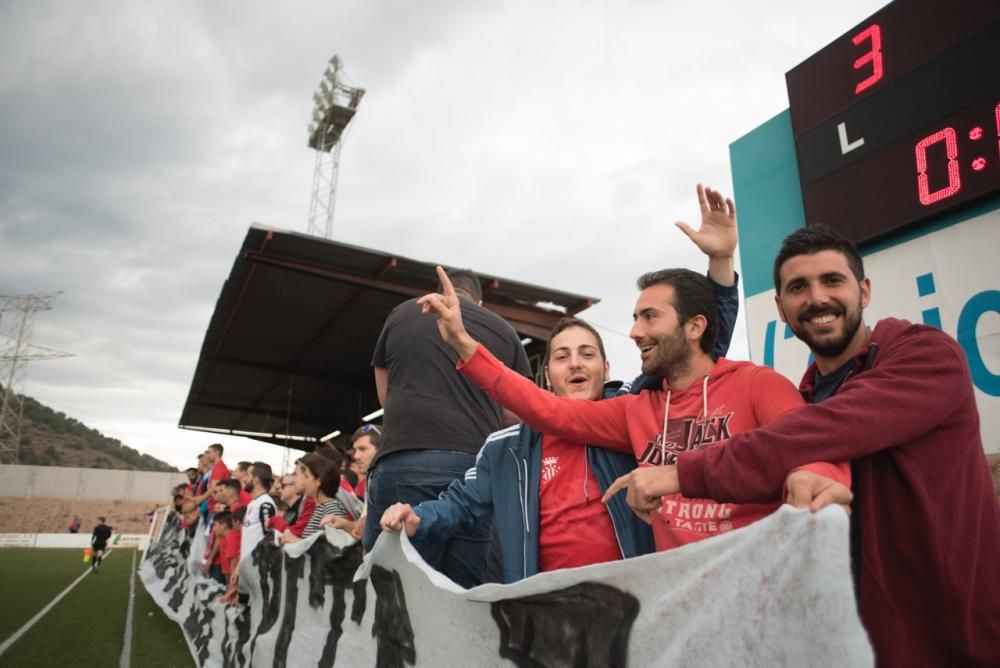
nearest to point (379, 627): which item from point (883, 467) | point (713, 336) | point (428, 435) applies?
point (428, 435)

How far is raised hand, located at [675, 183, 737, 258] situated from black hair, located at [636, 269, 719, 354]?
0.13 metres

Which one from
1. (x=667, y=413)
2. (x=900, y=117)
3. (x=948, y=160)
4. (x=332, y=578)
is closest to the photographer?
(x=667, y=413)

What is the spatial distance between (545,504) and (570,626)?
767 mm

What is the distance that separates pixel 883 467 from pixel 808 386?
0.42 metres

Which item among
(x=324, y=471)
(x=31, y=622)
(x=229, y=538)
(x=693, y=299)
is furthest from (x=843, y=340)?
(x=31, y=622)

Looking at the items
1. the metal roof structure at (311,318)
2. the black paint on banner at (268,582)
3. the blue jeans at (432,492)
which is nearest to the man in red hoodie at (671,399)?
the blue jeans at (432,492)

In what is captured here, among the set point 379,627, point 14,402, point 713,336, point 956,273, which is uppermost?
point 14,402

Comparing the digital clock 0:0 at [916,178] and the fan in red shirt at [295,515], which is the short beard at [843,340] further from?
the fan in red shirt at [295,515]

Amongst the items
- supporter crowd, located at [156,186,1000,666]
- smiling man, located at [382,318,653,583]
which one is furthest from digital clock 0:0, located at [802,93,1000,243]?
smiling man, located at [382,318,653,583]

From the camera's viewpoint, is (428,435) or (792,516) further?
(428,435)

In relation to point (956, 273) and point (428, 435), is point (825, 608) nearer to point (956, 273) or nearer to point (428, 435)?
point (428, 435)

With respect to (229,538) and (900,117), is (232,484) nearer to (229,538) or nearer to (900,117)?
(229,538)

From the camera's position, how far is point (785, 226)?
4.62 meters

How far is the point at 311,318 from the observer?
14.0 m
